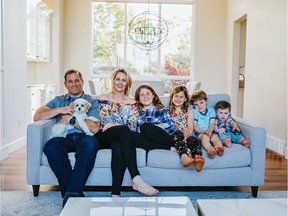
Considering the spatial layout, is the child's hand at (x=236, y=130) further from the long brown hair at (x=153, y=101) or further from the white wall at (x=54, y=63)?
the white wall at (x=54, y=63)

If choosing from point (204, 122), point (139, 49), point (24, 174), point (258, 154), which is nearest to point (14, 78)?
point (24, 174)

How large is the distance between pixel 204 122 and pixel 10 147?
2624mm

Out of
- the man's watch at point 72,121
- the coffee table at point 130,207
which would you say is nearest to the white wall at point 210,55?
the man's watch at point 72,121

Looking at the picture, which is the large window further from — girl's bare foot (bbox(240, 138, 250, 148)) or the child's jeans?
girl's bare foot (bbox(240, 138, 250, 148))

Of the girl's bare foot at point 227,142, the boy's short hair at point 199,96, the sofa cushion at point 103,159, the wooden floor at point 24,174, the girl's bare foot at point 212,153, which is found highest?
the boy's short hair at point 199,96

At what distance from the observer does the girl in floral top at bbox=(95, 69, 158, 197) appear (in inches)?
90.7

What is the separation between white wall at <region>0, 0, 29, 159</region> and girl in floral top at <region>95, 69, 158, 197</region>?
5.75 ft

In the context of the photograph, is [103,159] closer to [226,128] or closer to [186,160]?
[186,160]

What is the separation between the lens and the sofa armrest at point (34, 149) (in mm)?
2418

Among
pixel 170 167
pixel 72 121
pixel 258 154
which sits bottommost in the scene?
pixel 170 167

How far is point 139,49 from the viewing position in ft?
25.1

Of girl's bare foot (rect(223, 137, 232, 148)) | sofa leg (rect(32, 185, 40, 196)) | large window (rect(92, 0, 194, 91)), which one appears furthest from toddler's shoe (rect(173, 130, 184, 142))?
large window (rect(92, 0, 194, 91))

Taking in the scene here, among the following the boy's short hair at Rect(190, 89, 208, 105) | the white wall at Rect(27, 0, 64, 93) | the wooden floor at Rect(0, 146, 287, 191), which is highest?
the white wall at Rect(27, 0, 64, 93)

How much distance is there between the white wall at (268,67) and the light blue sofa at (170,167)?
187 cm
